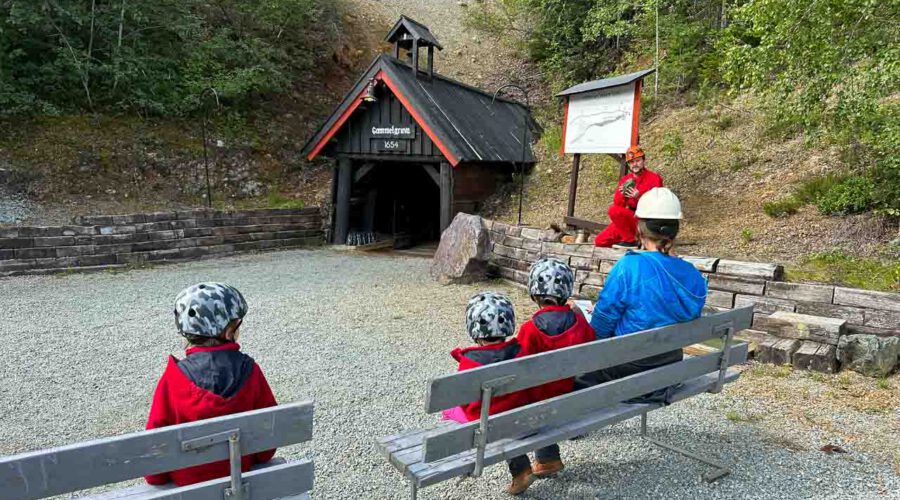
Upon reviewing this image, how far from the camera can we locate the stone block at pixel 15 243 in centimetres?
882

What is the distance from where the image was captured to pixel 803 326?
549 centimetres

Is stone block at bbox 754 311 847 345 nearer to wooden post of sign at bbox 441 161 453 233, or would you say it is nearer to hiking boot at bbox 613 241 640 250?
hiking boot at bbox 613 241 640 250

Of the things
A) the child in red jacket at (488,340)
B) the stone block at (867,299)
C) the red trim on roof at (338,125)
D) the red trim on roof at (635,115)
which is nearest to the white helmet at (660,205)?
the child in red jacket at (488,340)

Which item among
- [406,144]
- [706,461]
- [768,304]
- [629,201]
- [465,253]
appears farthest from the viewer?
[406,144]

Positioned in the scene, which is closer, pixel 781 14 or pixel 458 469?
pixel 458 469

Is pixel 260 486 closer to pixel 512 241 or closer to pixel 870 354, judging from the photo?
pixel 870 354

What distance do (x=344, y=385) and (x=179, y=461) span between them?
3191 mm

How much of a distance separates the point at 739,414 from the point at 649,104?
1260 cm

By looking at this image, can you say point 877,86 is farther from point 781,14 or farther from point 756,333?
point 756,333

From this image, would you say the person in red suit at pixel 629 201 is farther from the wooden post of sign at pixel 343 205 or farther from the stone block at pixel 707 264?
the wooden post of sign at pixel 343 205

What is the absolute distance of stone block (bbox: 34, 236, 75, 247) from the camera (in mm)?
9133

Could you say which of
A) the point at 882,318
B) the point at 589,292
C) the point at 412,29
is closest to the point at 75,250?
the point at 412,29

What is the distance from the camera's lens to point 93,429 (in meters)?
4.25

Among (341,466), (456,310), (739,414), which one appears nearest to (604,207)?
(456,310)
